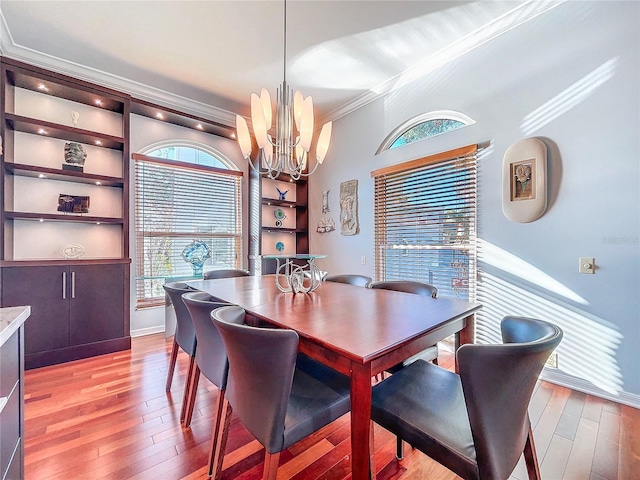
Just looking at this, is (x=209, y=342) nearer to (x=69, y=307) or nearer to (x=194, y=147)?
(x=69, y=307)

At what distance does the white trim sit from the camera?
3489 mm

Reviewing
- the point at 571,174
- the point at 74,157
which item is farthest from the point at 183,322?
the point at 571,174

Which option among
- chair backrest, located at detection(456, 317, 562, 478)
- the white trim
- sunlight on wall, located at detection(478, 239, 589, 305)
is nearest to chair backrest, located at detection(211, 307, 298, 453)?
chair backrest, located at detection(456, 317, 562, 478)

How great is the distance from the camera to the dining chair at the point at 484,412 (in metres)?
0.82

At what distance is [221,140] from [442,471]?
4.29 m

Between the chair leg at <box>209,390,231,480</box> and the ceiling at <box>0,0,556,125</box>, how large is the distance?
280cm

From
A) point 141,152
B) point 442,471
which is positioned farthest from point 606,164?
point 141,152

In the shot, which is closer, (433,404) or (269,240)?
(433,404)

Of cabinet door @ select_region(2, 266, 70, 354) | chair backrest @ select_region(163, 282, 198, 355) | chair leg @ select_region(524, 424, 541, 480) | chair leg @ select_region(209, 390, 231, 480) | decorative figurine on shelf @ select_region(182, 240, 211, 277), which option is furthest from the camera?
decorative figurine on shelf @ select_region(182, 240, 211, 277)

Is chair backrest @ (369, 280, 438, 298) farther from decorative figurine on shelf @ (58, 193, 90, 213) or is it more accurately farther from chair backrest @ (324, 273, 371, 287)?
decorative figurine on shelf @ (58, 193, 90, 213)

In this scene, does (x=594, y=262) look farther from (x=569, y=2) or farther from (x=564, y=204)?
(x=569, y=2)

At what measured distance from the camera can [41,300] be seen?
100 inches

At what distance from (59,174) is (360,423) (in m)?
3.51

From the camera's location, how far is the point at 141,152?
342 cm
